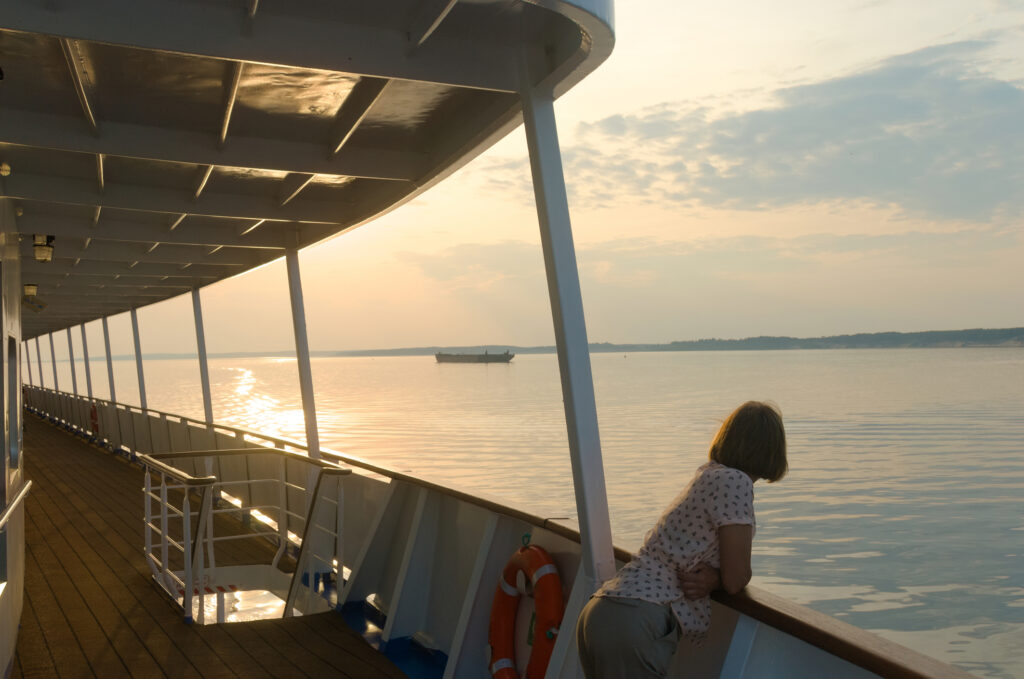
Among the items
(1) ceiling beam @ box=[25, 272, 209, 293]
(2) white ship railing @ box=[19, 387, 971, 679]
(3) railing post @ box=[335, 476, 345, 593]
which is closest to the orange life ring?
(2) white ship railing @ box=[19, 387, 971, 679]

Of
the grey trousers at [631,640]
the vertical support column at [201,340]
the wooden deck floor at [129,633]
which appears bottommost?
the wooden deck floor at [129,633]

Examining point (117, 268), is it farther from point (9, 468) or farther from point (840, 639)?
point (840, 639)

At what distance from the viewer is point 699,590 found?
193 cm

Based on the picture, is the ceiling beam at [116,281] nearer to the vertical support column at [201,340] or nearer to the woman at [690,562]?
the vertical support column at [201,340]

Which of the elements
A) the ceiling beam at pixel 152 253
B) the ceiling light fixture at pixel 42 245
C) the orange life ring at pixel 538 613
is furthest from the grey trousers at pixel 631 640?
the ceiling beam at pixel 152 253

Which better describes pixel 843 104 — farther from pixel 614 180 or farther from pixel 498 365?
pixel 498 365

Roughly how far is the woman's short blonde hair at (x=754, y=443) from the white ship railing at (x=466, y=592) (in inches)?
12.8

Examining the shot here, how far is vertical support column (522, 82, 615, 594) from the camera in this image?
8.98 feet

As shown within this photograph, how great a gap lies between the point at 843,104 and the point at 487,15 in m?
64.5

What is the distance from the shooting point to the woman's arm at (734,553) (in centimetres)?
184

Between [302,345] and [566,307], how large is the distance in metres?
4.39

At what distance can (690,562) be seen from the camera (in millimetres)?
1928

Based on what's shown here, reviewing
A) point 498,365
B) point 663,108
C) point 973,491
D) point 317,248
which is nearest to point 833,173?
point 663,108

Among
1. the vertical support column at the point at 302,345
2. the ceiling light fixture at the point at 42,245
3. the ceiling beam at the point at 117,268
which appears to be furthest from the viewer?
the ceiling beam at the point at 117,268
